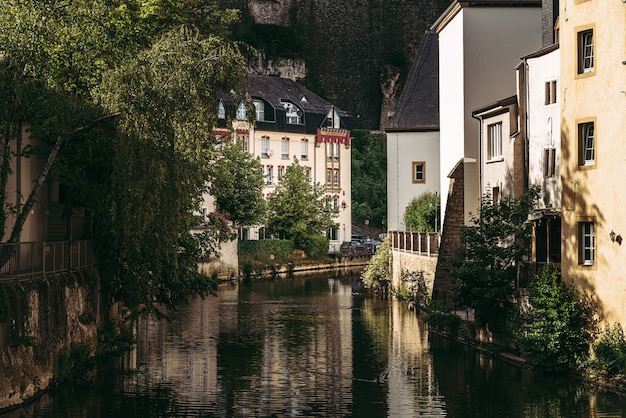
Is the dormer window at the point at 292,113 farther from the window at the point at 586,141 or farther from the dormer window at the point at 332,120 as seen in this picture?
the window at the point at 586,141

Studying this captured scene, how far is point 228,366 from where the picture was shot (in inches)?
1345

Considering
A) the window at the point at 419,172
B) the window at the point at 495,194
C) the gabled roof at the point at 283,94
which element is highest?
the gabled roof at the point at 283,94

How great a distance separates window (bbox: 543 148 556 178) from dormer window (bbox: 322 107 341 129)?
70882 millimetres

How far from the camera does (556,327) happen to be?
31.0 metres

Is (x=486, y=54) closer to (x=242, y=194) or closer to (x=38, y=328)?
(x=38, y=328)

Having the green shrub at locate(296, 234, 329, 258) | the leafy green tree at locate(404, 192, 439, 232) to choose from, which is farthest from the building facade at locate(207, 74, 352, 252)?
the leafy green tree at locate(404, 192, 439, 232)

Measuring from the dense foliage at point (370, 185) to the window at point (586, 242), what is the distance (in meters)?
77.9

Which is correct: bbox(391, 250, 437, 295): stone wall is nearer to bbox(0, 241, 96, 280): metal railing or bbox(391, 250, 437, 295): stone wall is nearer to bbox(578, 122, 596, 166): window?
bbox(578, 122, 596, 166): window

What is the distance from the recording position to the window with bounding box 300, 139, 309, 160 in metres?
106

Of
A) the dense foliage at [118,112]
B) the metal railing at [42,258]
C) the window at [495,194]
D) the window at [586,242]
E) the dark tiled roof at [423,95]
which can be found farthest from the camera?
the dark tiled roof at [423,95]

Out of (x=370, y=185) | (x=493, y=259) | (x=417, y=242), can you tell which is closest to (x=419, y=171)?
(x=417, y=242)

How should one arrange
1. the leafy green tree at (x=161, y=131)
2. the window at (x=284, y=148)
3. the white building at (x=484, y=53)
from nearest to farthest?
the leafy green tree at (x=161, y=131) → the white building at (x=484, y=53) → the window at (x=284, y=148)

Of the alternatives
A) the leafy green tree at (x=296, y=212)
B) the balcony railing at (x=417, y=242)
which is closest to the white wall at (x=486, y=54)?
the balcony railing at (x=417, y=242)

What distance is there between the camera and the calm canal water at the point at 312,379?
2728cm
